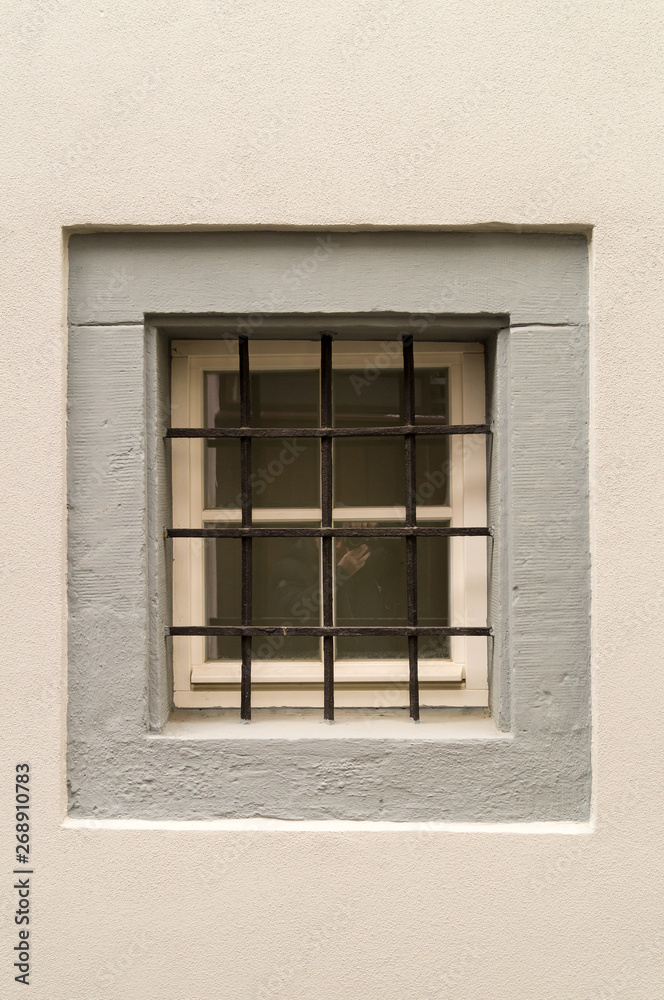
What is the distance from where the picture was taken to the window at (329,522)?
7.23 feet

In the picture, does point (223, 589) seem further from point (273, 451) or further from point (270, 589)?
point (273, 451)

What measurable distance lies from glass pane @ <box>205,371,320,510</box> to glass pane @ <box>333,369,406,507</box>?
10cm

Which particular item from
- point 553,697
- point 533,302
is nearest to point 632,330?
point 533,302

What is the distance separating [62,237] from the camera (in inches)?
81.3

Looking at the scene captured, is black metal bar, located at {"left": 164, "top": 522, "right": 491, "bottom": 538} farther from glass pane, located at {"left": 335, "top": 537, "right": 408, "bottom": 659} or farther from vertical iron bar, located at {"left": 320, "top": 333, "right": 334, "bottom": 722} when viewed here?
glass pane, located at {"left": 335, "top": 537, "right": 408, "bottom": 659}

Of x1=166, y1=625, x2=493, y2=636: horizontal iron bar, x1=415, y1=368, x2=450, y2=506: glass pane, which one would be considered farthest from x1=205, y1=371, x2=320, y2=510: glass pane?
x1=166, y1=625, x2=493, y2=636: horizontal iron bar

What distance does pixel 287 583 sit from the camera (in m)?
2.51

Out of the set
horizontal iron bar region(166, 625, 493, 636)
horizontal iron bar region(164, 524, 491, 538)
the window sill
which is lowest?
the window sill

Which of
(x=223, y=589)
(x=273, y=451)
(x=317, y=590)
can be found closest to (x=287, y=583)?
(x=317, y=590)

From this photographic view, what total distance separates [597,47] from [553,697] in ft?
6.71

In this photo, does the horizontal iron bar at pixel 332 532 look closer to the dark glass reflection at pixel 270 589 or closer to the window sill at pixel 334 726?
the dark glass reflection at pixel 270 589

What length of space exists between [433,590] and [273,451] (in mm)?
807

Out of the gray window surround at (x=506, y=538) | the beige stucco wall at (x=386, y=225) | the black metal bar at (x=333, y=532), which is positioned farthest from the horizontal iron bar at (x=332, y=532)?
the beige stucco wall at (x=386, y=225)

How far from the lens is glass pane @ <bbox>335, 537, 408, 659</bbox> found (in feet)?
8.17
